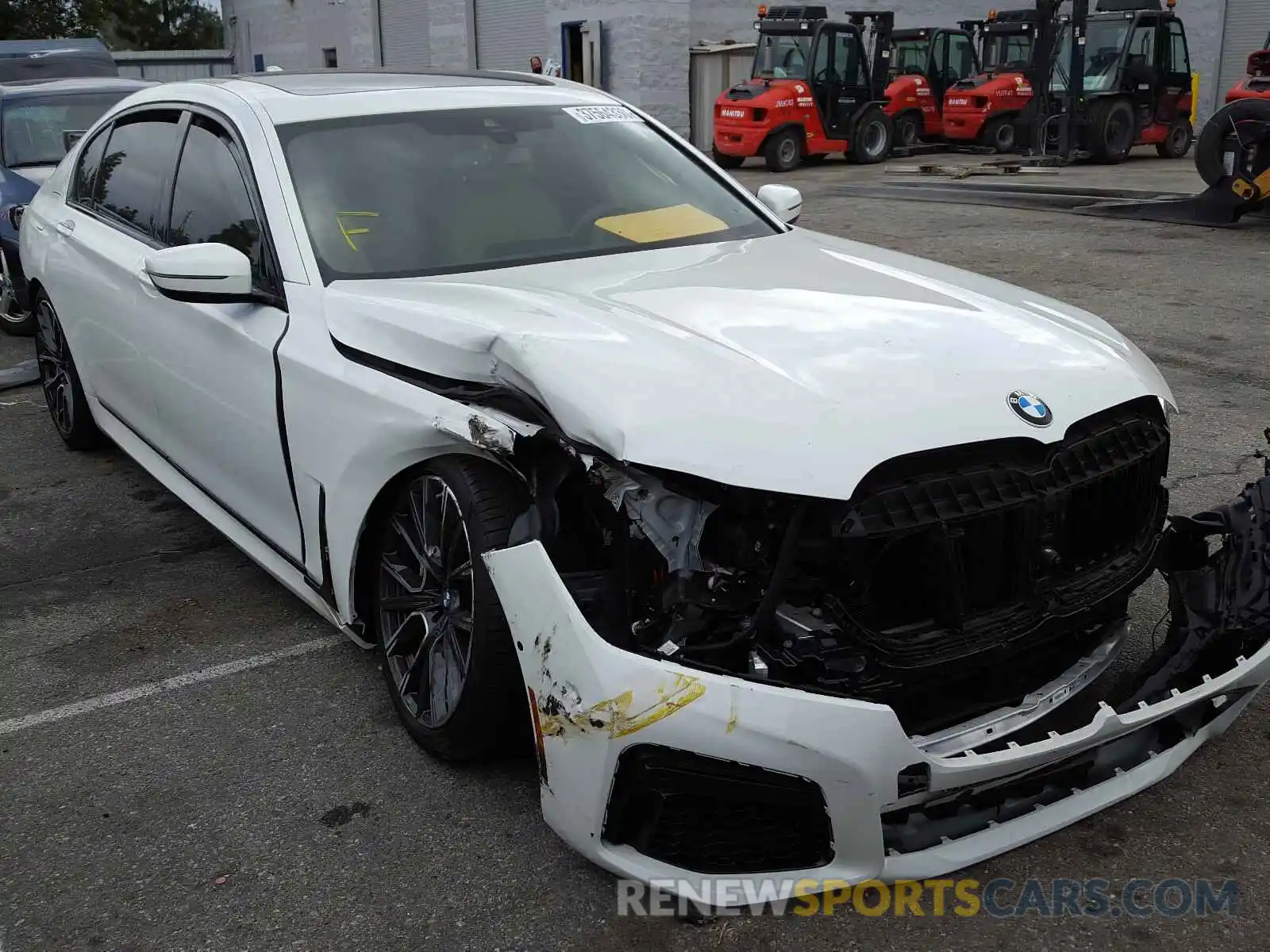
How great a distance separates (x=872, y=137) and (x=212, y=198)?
19347 millimetres

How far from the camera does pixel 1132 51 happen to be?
19.5 meters

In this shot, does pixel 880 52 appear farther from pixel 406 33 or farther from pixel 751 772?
pixel 751 772

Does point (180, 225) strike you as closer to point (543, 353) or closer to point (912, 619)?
point (543, 353)

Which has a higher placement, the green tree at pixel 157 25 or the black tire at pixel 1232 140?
the green tree at pixel 157 25

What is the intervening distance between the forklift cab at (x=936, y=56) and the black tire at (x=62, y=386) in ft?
67.1

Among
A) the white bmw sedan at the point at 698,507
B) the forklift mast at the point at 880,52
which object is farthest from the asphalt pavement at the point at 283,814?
the forklift mast at the point at 880,52

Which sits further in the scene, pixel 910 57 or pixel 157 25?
pixel 157 25

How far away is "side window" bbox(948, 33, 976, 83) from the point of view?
2377cm

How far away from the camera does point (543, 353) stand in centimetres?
260

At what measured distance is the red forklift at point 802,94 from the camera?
2016 centimetres

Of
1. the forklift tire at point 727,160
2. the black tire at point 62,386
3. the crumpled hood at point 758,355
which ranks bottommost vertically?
the forklift tire at point 727,160

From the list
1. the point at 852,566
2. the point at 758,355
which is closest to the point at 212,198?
the point at 758,355

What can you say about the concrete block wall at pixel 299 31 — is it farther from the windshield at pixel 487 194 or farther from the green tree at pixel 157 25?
the windshield at pixel 487 194

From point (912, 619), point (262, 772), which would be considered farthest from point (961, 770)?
point (262, 772)
